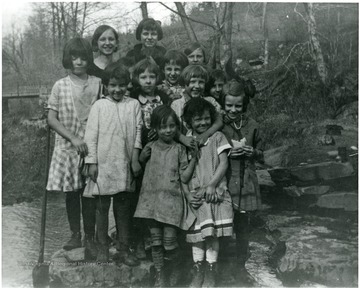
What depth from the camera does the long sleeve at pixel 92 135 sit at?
272 centimetres

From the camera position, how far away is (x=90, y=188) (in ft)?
9.11

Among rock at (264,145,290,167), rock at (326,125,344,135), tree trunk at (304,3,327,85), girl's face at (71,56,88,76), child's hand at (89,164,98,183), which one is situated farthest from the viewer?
tree trunk at (304,3,327,85)

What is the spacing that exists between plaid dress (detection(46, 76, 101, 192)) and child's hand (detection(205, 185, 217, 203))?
0.93 metres

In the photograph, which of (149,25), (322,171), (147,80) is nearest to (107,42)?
(149,25)

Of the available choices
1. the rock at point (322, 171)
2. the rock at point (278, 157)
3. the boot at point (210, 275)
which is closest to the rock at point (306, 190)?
the rock at point (322, 171)

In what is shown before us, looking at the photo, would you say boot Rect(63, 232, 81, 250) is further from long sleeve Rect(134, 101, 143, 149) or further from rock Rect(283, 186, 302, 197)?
rock Rect(283, 186, 302, 197)

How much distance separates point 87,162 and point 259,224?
7.58ft

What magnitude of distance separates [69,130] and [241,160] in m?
1.25

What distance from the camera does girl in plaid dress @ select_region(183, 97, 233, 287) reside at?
2639mm

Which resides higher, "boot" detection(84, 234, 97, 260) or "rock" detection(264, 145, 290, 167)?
"rock" detection(264, 145, 290, 167)

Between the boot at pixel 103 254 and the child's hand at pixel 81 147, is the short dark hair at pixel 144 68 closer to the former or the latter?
the child's hand at pixel 81 147

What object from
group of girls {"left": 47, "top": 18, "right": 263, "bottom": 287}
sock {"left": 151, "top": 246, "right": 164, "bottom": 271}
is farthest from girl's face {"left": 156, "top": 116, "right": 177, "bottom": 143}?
sock {"left": 151, "top": 246, "right": 164, "bottom": 271}

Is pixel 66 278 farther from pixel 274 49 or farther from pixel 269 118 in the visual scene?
pixel 274 49

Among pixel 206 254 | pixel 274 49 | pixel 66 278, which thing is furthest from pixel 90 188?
pixel 274 49
